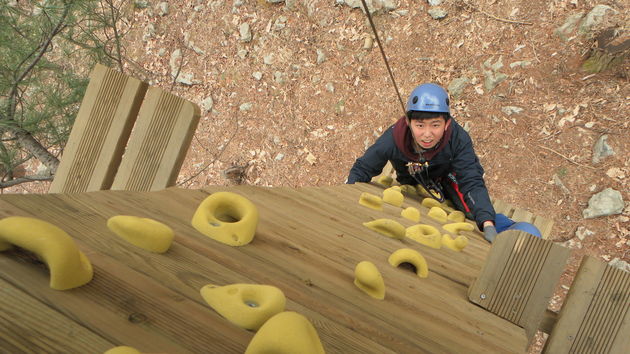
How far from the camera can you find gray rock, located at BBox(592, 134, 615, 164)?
15.1ft

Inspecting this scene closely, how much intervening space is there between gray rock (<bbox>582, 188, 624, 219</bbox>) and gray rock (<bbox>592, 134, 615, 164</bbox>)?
0.37 meters

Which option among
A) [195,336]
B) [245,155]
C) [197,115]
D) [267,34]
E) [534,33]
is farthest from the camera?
[267,34]

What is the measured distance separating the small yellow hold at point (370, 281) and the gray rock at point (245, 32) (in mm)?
6835

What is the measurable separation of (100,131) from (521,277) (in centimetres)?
159

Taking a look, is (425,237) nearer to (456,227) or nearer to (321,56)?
(456,227)

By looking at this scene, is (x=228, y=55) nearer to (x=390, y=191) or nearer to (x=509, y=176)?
(x=509, y=176)

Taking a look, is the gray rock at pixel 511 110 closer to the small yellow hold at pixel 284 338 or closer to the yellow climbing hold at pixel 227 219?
the yellow climbing hold at pixel 227 219

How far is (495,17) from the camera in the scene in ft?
19.3

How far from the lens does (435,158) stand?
3447 mm

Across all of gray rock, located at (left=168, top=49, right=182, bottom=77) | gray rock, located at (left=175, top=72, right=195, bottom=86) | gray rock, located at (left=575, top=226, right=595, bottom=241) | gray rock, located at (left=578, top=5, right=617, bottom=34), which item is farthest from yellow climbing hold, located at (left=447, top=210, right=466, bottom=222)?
gray rock, located at (left=168, top=49, right=182, bottom=77)

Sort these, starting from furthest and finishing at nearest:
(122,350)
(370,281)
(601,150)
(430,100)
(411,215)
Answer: (601,150), (430,100), (411,215), (370,281), (122,350)

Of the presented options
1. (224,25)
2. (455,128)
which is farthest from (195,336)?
(224,25)

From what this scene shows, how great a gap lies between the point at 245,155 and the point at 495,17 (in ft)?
13.5

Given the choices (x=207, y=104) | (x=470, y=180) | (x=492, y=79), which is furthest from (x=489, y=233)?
(x=207, y=104)
